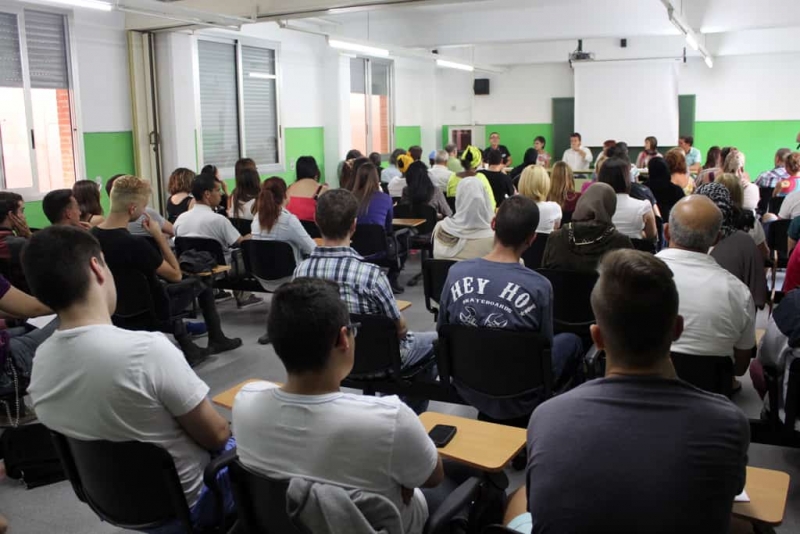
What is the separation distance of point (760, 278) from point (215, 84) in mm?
7695

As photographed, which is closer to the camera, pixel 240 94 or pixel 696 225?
pixel 696 225

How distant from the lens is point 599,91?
14.0 m

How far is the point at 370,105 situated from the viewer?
13.1m

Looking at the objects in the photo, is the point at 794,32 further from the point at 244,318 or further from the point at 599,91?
the point at 244,318

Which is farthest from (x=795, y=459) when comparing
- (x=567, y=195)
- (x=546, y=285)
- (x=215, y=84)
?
(x=215, y=84)

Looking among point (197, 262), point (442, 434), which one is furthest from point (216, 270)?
point (442, 434)

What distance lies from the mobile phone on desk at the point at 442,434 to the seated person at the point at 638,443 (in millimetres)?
547

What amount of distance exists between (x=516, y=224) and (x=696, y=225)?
739mm

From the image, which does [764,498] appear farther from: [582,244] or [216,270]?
[216,270]

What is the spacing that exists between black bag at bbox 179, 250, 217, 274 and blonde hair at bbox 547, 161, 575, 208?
3017mm

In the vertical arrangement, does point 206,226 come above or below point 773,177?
below

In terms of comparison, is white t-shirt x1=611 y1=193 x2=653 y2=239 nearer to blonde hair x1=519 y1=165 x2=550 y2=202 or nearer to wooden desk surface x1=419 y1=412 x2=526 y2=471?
blonde hair x1=519 y1=165 x2=550 y2=202

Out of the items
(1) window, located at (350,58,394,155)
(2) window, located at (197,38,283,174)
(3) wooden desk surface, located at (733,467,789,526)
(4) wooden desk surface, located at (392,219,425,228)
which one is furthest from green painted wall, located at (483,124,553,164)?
(3) wooden desk surface, located at (733,467,789,526)

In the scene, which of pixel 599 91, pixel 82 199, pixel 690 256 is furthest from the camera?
pixel 599 91
